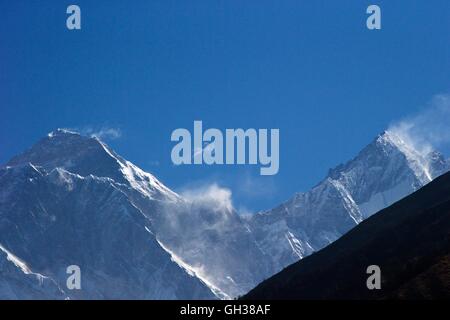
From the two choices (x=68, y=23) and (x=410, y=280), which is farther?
(x=410, y=280)

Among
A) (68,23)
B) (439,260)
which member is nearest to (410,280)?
(439,260)
